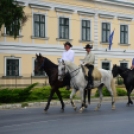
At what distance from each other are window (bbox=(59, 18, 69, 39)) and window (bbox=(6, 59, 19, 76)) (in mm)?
5396

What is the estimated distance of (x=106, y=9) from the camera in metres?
39.9

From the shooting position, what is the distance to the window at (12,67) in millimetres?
32531

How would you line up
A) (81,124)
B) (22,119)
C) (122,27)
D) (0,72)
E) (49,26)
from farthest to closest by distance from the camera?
(122,27) → (49,26) → (0,72) → (22,119) → (81,124)

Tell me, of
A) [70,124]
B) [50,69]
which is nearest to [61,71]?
[50,69]

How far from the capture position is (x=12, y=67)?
108 ft

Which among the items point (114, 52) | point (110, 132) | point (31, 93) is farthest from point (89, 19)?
point (110, 132)

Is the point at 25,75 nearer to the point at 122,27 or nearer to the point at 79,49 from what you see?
the point at 79,49

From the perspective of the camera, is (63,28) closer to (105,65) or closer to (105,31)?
(105,31)

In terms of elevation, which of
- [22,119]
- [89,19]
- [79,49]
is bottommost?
[22,119]

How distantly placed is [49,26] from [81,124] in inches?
929

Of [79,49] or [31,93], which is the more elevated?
[79,49]

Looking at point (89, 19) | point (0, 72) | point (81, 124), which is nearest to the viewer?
point (81, 124)

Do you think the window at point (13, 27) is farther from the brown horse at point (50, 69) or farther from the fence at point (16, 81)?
the brown horse at point (50, 69)

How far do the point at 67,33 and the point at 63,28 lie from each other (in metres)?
0.60
